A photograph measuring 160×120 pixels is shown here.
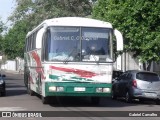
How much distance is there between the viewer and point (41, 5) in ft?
163

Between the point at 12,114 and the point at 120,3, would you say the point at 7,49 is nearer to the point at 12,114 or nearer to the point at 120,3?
the point at 120,3

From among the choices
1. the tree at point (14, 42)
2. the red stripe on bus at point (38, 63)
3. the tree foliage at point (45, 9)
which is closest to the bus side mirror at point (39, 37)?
the red stripe on bus at point (38, 63)

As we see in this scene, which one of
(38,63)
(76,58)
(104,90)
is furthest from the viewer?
(38,63)

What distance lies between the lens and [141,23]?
27.9 m

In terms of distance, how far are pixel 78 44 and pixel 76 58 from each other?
23.4 inches

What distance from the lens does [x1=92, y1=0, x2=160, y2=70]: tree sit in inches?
1080

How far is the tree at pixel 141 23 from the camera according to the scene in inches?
1080

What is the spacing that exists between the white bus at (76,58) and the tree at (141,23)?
769 centimetres

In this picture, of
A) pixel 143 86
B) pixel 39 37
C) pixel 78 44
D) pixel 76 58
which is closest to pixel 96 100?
pixel 143 86

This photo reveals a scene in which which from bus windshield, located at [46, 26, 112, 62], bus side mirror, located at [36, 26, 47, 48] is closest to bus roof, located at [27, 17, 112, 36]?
bus windshield, located at [46, 26, 112, 62]

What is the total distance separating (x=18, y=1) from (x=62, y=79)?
32.7 m

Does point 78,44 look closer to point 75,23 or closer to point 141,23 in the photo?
point 75,23

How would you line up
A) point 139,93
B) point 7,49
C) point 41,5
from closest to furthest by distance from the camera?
point 139,93 < point 41,5 < point 7,49

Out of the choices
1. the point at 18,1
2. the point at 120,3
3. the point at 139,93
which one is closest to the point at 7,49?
the point at 18,1
